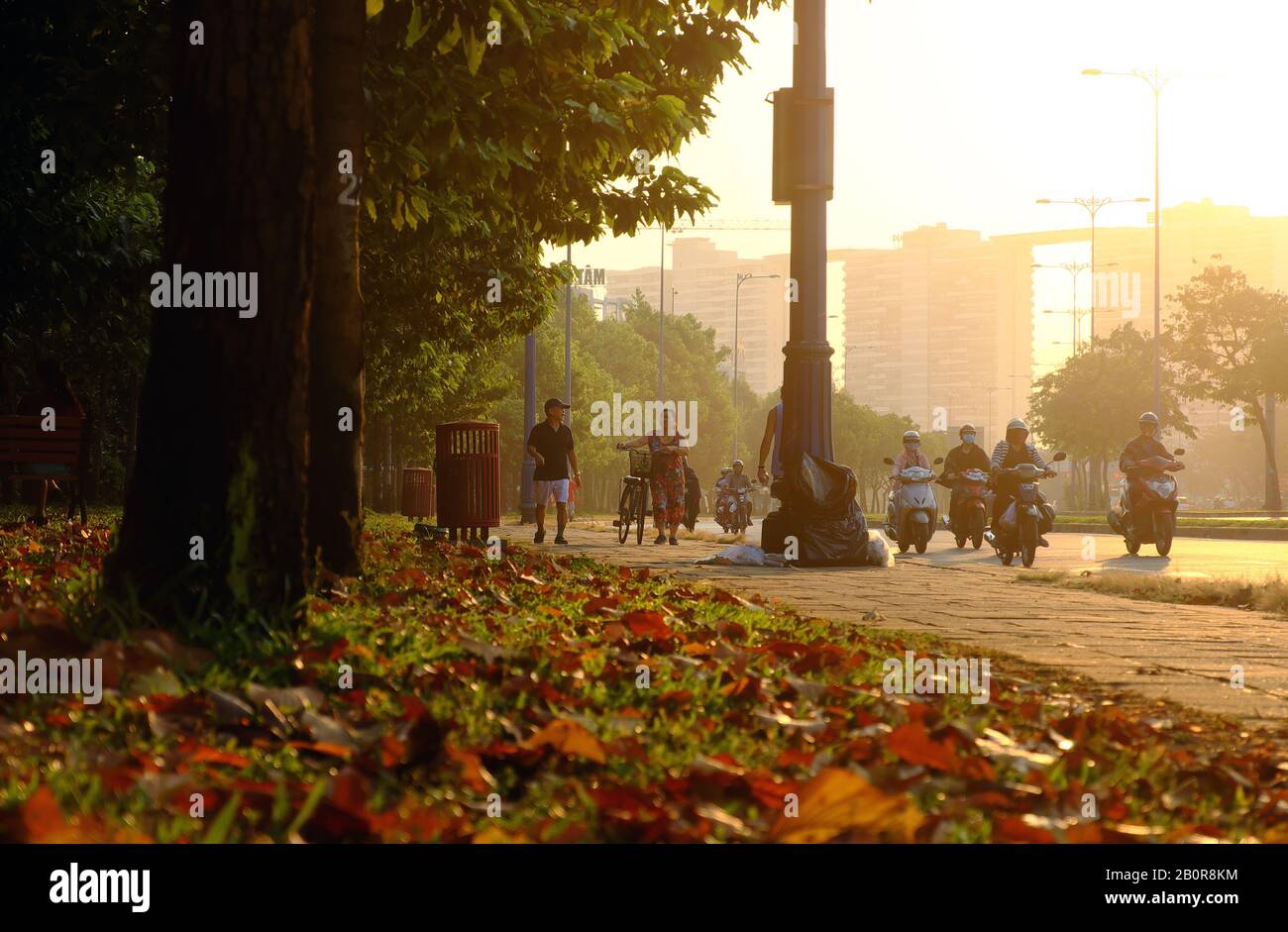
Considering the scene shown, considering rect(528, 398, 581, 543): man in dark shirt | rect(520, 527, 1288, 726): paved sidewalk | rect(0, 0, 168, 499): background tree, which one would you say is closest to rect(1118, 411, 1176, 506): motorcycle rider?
rect(520, 527, 1288, 726): paved sidewalk

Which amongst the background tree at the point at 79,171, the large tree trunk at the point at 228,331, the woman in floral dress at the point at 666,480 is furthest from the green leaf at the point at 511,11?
the woman in floral dress at the point at 666,480

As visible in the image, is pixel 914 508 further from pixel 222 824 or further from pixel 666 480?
pixel 222 824

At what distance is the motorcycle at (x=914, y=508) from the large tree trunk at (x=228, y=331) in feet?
46.0

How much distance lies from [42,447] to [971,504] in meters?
10.9

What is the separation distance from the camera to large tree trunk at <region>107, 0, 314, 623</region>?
5480 mm

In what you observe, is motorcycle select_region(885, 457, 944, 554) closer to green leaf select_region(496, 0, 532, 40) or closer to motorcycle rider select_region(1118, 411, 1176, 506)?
motorcycle rider select_region(1118, 411, 1176, 506)

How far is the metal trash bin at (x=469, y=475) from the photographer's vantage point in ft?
51.3

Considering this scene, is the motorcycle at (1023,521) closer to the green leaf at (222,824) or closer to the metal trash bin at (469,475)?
the metal trash bin at (469,475)

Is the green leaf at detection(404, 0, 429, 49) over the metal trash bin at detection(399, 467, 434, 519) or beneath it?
over

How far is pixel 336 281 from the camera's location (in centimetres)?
845

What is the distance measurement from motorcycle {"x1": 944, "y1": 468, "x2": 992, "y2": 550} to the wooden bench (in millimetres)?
10253

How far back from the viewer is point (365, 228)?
16.2 m

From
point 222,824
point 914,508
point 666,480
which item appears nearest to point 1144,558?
point 914,508
